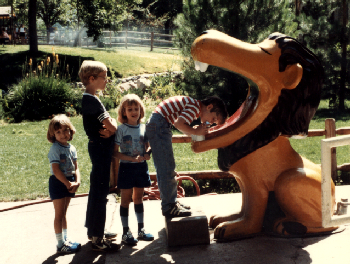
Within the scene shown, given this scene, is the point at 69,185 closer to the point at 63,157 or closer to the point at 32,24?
the point at 63,157

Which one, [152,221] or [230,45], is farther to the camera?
[152,221]

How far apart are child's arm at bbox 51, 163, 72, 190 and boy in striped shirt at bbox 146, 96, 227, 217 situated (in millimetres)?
764

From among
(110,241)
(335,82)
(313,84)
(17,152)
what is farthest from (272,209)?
(335,82)

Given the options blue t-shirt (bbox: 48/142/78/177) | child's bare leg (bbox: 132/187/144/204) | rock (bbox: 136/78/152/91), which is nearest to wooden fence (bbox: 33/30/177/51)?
rock (bbox: 136/78/152/91)

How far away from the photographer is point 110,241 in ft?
11.8

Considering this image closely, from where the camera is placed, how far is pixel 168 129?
366cm

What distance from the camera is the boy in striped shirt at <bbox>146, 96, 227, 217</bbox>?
11.8 ft

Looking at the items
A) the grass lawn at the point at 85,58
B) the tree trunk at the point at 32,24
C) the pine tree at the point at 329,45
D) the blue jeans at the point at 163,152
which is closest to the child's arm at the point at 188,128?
the blue jeans at the point at 163,152

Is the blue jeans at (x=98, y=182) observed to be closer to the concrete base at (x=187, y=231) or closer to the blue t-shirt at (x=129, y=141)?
the blue t-shirt at (x=129, y=141)

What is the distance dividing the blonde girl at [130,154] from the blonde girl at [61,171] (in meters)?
0.40

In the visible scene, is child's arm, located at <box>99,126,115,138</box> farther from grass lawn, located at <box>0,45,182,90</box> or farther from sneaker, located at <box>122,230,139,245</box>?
grass lawn, located at <box>0,45,182,90</box>

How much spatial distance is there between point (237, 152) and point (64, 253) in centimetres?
176

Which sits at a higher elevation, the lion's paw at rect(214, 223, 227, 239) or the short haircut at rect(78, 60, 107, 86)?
the short haircut at rect(78, 60, 107, 86)

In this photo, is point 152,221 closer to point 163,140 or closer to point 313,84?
point 163,140
